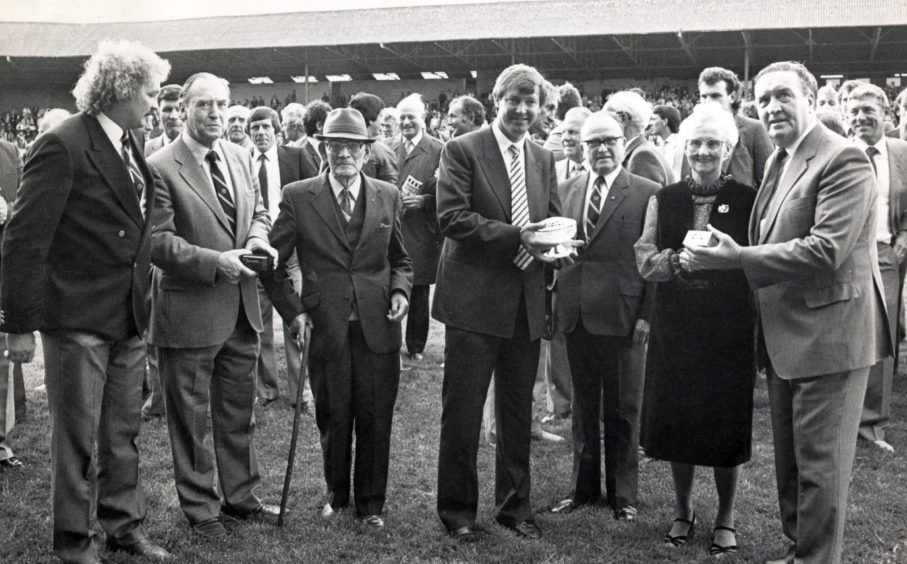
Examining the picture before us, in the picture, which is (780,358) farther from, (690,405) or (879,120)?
(879,120)

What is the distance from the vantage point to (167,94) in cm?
675

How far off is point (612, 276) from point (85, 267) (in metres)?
2.87

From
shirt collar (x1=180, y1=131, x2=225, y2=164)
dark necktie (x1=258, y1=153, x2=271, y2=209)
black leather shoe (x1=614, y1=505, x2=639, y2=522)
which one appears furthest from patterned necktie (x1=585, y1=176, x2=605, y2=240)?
dark necktie (x1=258, y1=153, x2=271, y2=209)

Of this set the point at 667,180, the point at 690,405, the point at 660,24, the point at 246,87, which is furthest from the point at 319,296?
the point at 246,87

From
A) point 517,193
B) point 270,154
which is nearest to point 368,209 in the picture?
point 517,193

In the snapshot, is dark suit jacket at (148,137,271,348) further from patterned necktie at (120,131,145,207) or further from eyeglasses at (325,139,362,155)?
eyeglasses at (325,139,362,155)

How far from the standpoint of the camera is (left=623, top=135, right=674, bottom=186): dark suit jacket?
231 inches

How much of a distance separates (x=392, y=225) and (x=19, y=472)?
295 centimetres

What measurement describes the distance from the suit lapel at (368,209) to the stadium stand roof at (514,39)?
18.9 m

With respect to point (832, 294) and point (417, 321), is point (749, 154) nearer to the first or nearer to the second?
point (832, 294)

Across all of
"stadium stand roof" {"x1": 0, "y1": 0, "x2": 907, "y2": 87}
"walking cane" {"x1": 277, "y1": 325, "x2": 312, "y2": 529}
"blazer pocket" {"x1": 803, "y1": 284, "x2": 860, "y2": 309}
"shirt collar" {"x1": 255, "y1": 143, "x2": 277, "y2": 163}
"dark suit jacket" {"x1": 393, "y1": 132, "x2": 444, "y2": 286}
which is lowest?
"walking cane" {"x1": 277, "y1": 325, "x2": 312, "y2": 529}

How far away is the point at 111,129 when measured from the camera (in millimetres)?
3971

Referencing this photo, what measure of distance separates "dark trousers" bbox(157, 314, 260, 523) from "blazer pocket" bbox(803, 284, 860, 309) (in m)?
2.91

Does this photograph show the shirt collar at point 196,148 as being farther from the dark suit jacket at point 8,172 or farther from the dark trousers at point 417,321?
the dark suit jacket at point 8,172
